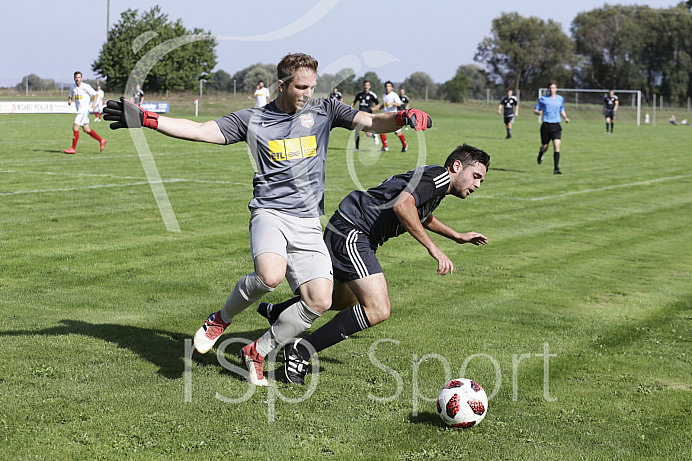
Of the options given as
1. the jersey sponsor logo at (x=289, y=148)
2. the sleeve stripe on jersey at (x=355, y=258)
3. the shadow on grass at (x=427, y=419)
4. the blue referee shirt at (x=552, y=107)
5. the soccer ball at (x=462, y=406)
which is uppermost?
the blue referee shirt at (x=552, y=107)

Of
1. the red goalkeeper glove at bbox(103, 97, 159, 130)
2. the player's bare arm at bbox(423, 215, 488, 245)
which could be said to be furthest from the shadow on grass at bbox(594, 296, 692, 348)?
the red goalkeeper glove at bbox(103, 97, 159, 130)

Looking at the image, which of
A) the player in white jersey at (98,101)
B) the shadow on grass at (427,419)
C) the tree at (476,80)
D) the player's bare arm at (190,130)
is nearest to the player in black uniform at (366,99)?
the player in white jersey at (98,101)

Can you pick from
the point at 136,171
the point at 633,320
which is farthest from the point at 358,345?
the point at 136,171

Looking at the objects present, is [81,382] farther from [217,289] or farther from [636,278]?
[636,278]

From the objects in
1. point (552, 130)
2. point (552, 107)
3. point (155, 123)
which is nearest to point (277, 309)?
point (155, 123)

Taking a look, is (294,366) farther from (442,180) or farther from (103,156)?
(103,156)

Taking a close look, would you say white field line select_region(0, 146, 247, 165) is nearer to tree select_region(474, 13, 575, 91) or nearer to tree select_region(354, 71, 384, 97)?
tree select_region(354, 71, 384, 97)

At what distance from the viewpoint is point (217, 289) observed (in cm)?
793

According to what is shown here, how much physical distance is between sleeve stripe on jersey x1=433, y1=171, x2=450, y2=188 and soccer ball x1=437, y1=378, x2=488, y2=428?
156 cm

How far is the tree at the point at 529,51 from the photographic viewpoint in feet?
324

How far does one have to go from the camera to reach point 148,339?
6156 mm

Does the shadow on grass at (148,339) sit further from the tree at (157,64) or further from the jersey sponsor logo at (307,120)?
the tree at (157,64)

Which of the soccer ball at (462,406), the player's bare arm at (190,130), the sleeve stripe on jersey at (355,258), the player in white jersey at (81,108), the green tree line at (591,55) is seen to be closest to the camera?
the soccer ball at (462,406)

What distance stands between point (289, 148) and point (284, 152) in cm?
4
